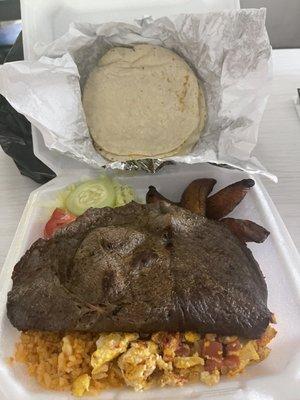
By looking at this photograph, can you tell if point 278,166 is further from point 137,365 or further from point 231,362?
point 137,365

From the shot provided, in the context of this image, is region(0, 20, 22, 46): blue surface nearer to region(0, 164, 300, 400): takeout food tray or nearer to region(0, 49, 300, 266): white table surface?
region(0, 49, 300, 266): white table surface

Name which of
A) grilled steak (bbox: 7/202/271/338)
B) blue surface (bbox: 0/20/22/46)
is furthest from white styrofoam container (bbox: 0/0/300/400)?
blue surface (bbox: 0/20/22/46)

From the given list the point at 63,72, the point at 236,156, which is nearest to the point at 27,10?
the point at 63,72

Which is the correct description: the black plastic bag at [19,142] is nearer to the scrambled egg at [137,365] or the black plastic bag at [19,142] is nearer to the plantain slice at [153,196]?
the plantain slice at [153,196]

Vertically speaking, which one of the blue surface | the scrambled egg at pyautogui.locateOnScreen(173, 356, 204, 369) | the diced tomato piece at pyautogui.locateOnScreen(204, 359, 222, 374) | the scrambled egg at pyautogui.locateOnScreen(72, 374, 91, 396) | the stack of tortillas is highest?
the stack of tortillas

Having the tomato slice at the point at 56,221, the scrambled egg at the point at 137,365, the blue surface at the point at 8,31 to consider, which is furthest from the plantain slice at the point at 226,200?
the blue surface at the point at 8,31

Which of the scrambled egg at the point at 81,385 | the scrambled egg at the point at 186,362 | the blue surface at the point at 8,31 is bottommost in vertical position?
the scrambled egg at the point at 81,385
